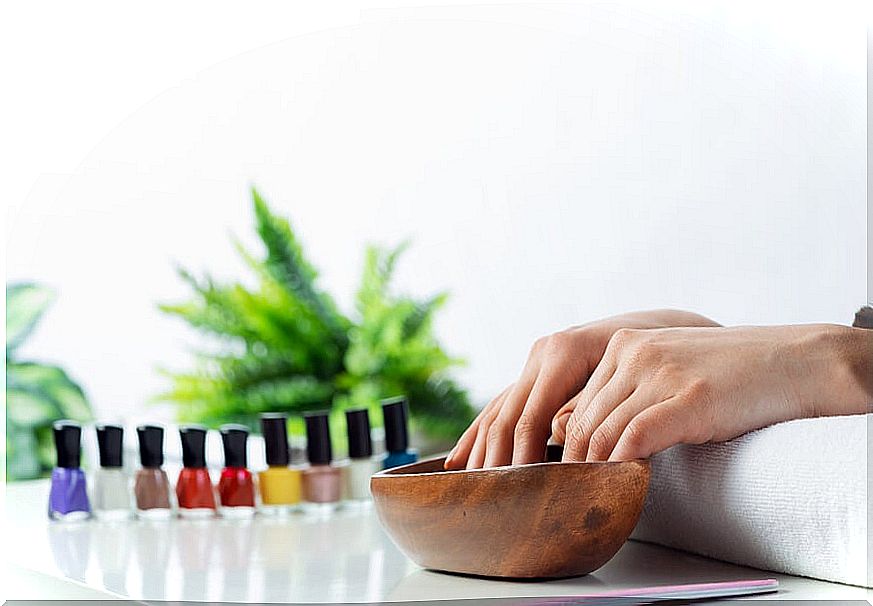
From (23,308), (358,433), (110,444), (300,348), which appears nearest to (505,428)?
(358,433)

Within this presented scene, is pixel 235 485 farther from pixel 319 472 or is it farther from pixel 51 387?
pixel 51 387

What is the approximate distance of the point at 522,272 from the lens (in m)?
1.77

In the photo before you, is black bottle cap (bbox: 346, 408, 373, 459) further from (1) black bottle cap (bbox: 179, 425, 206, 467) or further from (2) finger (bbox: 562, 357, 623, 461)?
(2) finger (bbox: 562, 357, 623, 461)

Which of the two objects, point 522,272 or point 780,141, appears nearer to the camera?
point 780,141

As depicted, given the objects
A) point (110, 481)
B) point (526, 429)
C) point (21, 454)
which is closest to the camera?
point (526, 429)

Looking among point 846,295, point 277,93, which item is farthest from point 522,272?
point 846,295

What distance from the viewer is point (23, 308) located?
73.1 inches

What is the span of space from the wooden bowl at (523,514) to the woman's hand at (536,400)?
3.4 inches

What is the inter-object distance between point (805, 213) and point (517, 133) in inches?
37.7

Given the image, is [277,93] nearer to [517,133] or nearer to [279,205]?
[279,205]

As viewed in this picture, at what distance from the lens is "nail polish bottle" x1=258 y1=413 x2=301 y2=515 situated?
79 cm

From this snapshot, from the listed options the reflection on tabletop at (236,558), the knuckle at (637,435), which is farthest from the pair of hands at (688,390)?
the reflection on tabletop at (236,558)

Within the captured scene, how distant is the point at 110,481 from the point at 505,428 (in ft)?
1.25

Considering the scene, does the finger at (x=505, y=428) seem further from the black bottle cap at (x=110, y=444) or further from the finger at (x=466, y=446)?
the black bottle cap at (x=110, y=444)
